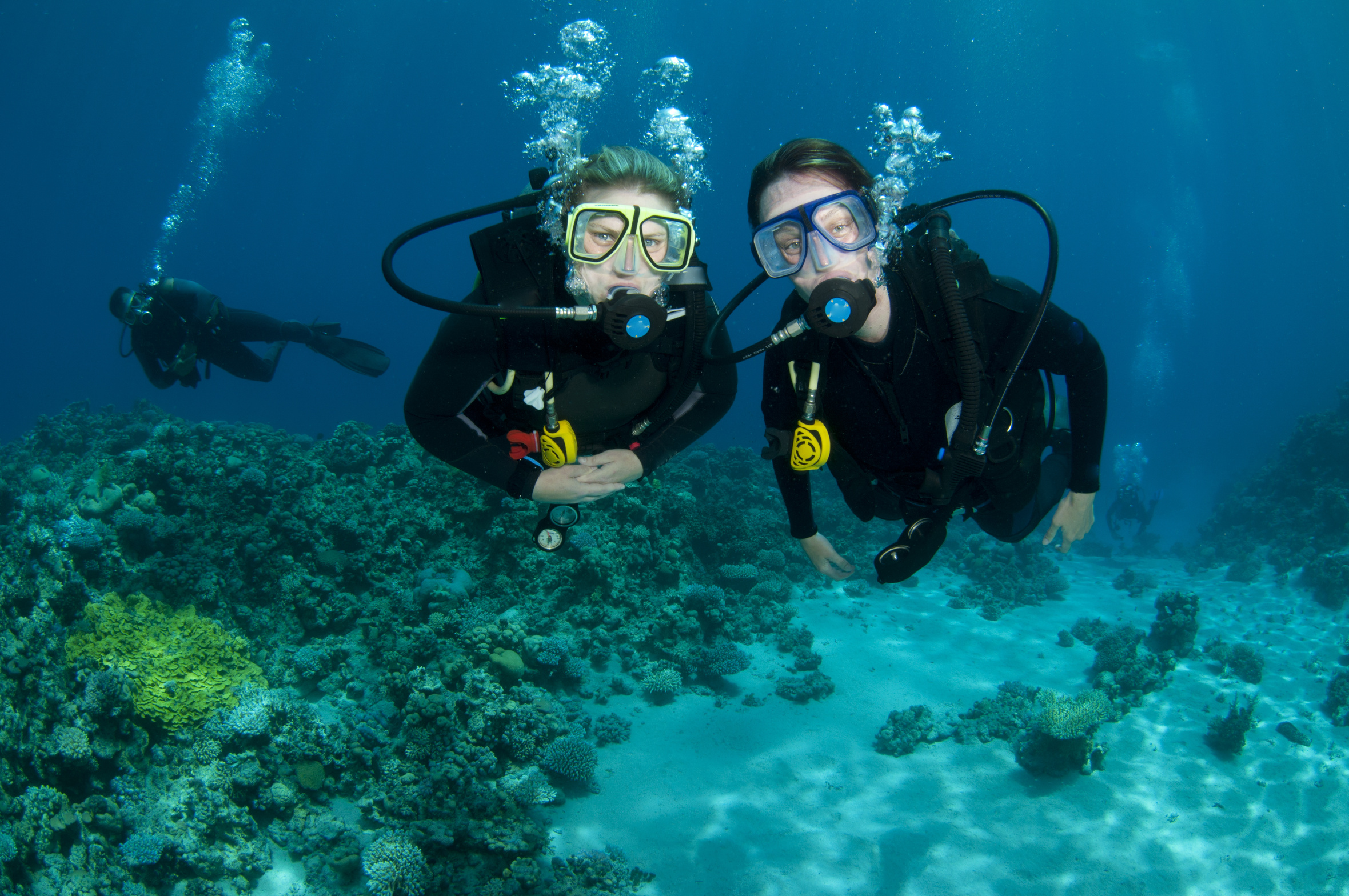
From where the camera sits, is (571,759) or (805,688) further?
(805,688)

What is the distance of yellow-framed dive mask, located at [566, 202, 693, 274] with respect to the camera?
2.65 meters

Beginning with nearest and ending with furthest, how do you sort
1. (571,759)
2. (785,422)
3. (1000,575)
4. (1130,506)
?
(785,422) → (571,759) → (1000,575) → (1130,506)

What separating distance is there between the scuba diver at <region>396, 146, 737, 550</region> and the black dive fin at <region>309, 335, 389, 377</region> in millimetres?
9416

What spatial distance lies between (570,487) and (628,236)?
124cm

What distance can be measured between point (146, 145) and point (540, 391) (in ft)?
395

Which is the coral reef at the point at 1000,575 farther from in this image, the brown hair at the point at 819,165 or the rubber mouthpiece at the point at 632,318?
the rubber mouthpiece at the point at 632,318

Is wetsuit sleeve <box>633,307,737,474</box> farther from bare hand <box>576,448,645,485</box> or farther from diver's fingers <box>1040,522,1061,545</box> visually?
diver's fingers <box>1040,522,1061,545</box>

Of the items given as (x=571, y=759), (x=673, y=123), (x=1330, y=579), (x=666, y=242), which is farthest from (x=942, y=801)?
(x=1330, y=579)

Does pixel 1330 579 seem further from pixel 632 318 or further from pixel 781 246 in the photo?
pixel 632 318

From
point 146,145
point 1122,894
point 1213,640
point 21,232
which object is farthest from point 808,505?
point 21,232

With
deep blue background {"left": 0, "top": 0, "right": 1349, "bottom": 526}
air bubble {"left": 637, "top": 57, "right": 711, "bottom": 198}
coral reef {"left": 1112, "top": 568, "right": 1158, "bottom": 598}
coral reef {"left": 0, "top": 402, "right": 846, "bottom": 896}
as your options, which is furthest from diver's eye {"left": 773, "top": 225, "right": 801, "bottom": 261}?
deep blue background {"left": 0, "top": 0, "right": 1349, "bottom": 526}

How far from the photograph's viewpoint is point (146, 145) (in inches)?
3324

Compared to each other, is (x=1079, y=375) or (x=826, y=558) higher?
(x=1079, y=375)

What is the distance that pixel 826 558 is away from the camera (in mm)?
3533
